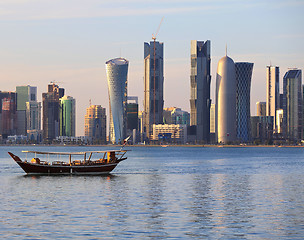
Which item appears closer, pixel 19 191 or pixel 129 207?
pixel 129 207

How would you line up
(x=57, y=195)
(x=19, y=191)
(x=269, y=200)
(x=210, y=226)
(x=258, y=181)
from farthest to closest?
(x=258, y=181) → (x=19, y=191) → (x=57, y=195) → (x=269, y=200) → (x=210, y=226)

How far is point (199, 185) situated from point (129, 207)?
4058 cm

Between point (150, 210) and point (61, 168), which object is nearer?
point (150, 210)

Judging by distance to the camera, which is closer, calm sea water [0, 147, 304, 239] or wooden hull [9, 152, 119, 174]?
calm sea water [0, 147, 304, 239]

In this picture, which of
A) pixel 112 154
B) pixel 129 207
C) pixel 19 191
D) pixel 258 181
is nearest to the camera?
pixel 129 207

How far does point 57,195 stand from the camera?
97.2 m

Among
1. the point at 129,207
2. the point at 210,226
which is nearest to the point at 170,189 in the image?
the point at 129,207

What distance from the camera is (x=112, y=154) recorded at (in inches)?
5753

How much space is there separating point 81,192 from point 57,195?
5765mm

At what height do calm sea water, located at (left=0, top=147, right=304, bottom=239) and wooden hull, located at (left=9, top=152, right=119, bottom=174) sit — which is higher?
wooden hull, located at (left=9, top=152, right=119, bottom=174)

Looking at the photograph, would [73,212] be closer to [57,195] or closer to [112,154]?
[57,195]

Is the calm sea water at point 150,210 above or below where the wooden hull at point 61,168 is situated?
below

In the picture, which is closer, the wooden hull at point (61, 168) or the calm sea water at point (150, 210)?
the calm sea water at point (150, 210)

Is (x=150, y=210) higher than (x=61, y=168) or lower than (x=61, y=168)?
lower
